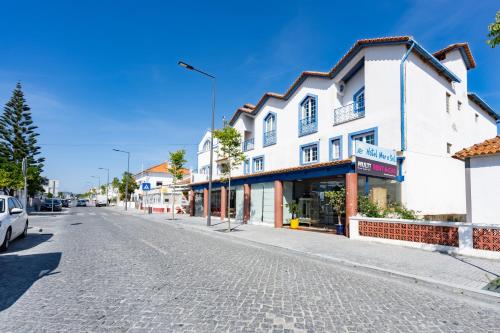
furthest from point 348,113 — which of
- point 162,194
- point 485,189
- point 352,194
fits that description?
point 162,194

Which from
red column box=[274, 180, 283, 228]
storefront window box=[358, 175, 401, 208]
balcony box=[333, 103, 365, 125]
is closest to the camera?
storefront window box=[358, 175, 401, 208]

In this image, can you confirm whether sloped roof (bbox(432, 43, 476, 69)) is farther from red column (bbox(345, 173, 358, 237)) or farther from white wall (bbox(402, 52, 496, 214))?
red column (bbox(345, 173, 358, 237))

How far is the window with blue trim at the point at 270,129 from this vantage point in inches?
971

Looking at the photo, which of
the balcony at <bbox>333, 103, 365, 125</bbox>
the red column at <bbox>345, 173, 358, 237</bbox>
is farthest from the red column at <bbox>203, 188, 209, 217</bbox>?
the red column at <bbox>345, 173, 358, 237</bbox>

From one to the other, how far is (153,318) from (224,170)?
1337cm

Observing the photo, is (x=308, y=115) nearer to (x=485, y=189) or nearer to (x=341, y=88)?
(x=341, y=88)

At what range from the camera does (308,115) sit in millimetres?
21422

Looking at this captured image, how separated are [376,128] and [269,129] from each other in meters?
10.8

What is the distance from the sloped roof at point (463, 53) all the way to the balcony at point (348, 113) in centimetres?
616

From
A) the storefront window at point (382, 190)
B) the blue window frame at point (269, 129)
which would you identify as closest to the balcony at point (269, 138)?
the blue window frame at point (269, 129)

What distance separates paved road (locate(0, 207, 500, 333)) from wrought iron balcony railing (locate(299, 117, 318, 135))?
529 inches

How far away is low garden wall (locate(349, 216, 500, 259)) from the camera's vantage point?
29.2ft

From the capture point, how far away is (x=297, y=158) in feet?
71.2

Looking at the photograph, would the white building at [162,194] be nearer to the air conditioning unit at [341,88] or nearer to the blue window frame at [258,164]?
the blue window frame at [258,164]
